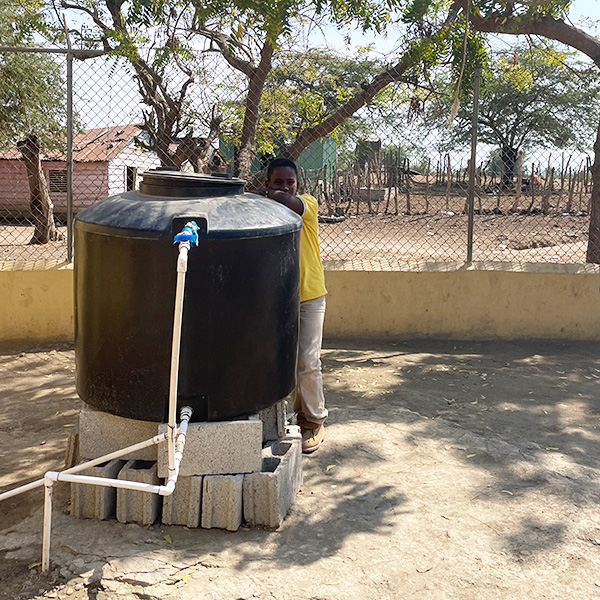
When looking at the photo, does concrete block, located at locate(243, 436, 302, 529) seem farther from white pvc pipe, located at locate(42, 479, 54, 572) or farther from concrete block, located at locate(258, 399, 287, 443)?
white pvc pipe, located at locate(42, 479, 54, 572)

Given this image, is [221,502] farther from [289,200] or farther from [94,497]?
[289,200]

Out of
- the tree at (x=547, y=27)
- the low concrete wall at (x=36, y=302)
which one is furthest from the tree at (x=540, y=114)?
the low concrete wall at (x=36, y=302)

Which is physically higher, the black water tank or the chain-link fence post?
the chain-link fence post

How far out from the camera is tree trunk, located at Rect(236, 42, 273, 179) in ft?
21.9

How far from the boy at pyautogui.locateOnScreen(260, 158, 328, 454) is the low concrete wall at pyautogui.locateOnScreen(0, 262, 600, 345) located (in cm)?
259

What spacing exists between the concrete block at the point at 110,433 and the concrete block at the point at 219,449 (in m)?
0.21

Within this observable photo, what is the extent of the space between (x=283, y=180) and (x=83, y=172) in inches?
833

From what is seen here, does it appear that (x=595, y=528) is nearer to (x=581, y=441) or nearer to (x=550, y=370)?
(x=581, y=441)

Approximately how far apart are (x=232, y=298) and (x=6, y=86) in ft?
48.5

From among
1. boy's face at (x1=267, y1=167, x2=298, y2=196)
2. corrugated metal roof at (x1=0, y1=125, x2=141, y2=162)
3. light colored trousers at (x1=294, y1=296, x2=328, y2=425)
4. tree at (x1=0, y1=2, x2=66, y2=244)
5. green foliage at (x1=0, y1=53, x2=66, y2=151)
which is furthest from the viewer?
corrugated metal roof at (x1=0, y1=125, x2=141, y2=162)

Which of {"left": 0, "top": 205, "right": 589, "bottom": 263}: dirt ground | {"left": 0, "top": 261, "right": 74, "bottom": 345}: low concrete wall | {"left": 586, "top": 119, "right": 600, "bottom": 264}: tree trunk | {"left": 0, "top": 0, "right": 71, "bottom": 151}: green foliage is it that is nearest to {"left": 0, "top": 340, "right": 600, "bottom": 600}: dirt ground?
{"left": 0, "top": 261, "right": 74, "bottom": 345}: low concrete wall

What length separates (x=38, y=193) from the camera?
15.7 metres

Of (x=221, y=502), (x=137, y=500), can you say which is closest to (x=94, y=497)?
(x=137, y=500)

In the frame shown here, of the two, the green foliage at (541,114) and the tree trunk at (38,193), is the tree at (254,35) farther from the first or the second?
the green foliage at (541,114)
